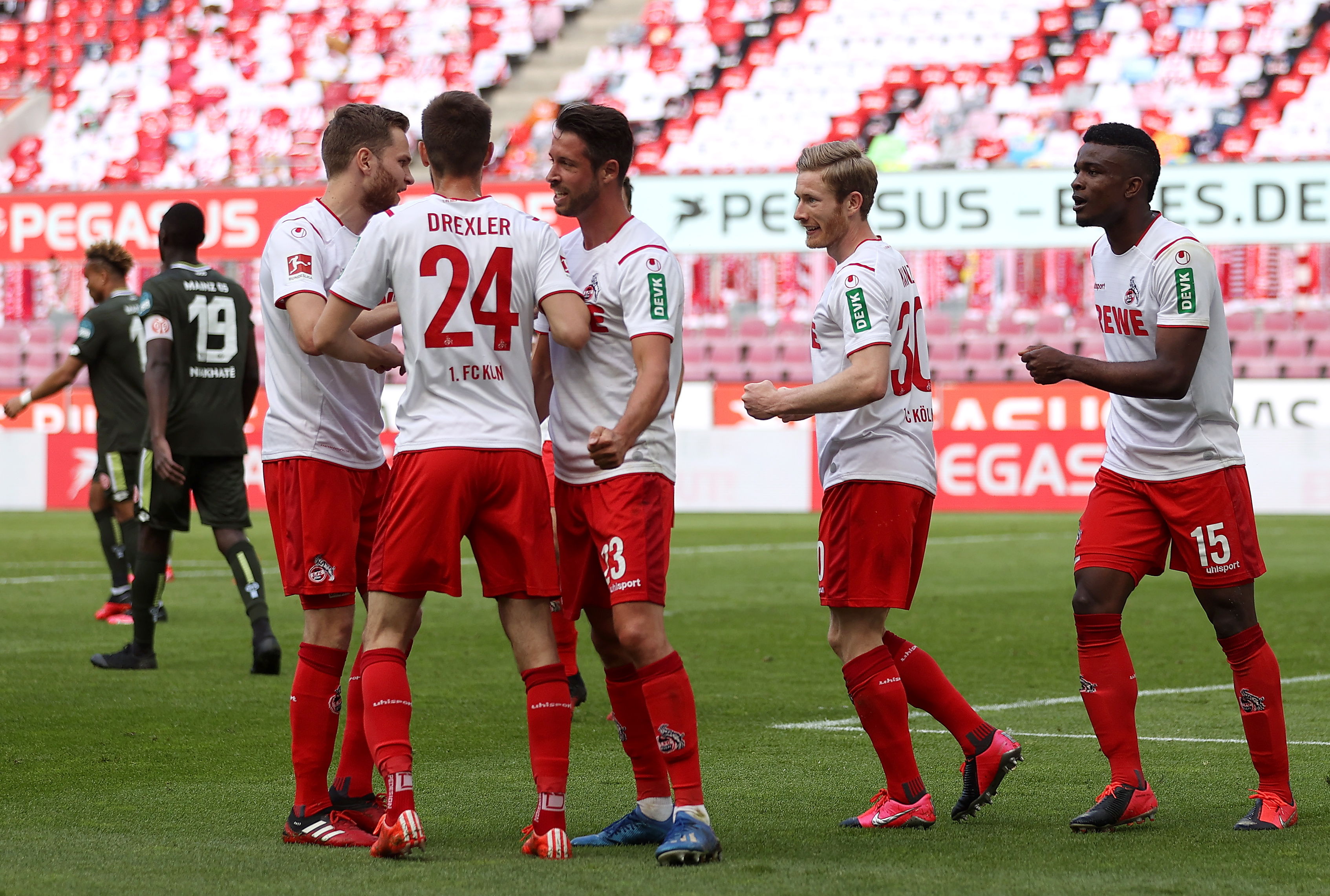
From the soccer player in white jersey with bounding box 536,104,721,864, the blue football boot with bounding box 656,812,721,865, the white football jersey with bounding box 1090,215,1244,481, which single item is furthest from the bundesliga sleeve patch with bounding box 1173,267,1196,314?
the blue football boot with bounding box 656,812,721,865

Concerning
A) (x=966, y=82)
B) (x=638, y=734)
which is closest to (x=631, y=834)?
(x=638, y=734)

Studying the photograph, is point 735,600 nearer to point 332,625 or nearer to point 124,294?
point 124,294

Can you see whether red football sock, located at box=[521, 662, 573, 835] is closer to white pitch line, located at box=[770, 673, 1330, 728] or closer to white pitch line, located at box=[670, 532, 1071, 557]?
white pitch line, located at box=[770, 673, 1330, 728]

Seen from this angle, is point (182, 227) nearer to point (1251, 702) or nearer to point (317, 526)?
point (317, 526)

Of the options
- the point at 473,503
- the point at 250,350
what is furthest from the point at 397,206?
the point at 250,350

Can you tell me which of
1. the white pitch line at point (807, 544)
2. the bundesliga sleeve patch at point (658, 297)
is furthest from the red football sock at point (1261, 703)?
the white pitch line at point (807, 544)

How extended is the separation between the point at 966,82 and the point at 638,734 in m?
24.0

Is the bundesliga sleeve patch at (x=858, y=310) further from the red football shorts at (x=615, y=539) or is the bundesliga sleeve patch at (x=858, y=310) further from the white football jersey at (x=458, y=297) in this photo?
the white football jersey at (x=458, y=297)

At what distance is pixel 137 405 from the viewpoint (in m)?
10.1

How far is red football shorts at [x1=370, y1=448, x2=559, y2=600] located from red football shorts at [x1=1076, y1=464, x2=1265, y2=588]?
5.08 ft

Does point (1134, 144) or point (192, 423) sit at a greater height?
point (1134, 144)

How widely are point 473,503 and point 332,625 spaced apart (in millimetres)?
697

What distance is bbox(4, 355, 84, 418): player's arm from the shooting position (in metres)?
10.0

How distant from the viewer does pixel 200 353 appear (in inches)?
324
